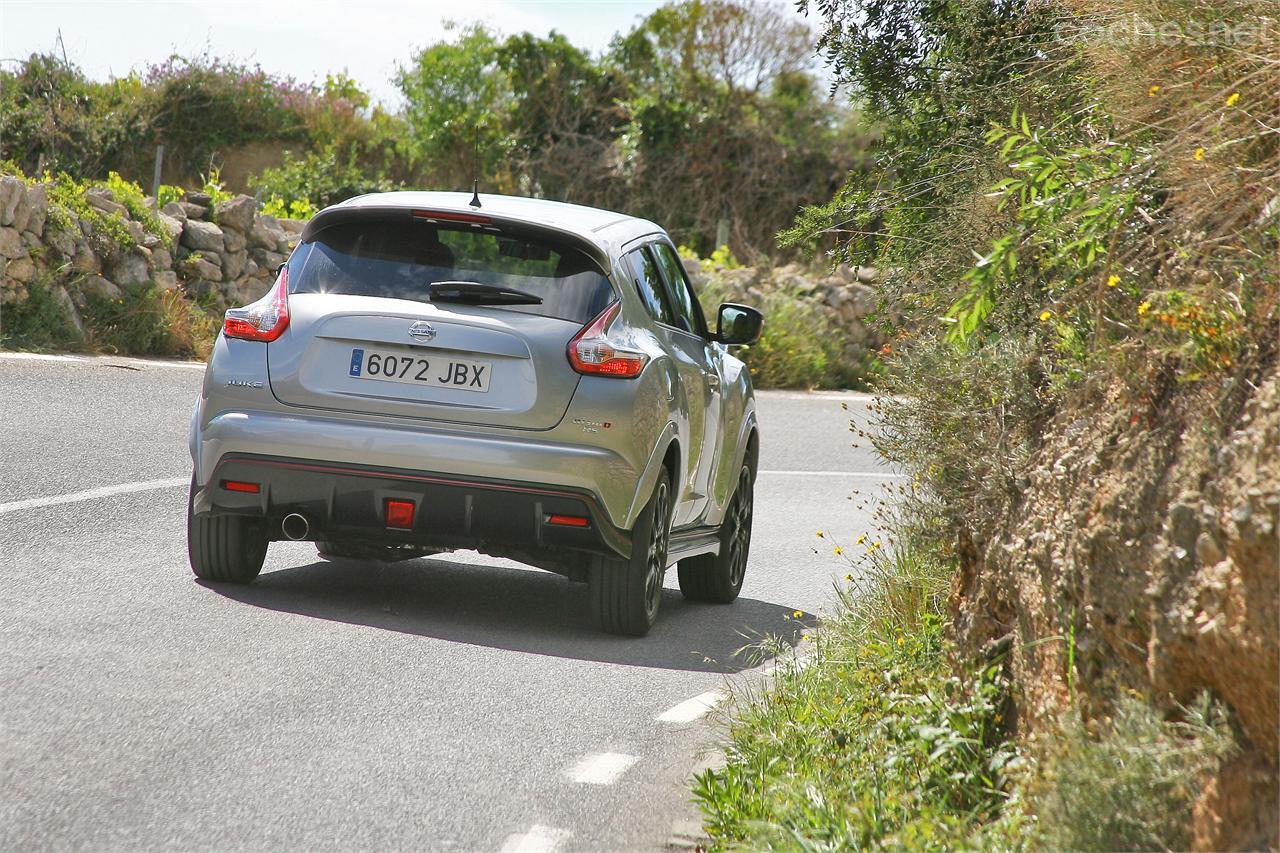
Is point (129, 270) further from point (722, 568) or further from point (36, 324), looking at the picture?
point (722, 568)

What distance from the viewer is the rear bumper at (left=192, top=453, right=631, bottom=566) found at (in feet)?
22.2

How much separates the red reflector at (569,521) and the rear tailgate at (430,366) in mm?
379

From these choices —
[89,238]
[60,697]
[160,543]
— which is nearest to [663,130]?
[89,238]

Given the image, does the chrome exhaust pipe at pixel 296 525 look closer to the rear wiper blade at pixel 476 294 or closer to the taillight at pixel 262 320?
the taillight at pixel 262 320

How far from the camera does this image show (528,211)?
7.36m

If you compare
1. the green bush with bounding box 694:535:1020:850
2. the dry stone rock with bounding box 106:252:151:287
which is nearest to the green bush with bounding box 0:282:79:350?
the dry stone rock with bounding box 106:252:151:287

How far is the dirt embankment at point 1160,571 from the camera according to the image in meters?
3.26

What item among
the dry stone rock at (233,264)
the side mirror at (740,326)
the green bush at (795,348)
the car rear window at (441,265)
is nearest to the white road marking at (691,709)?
the car rear window at (441,265)

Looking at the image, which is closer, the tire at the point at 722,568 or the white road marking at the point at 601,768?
the white road marking at the point at 601,768

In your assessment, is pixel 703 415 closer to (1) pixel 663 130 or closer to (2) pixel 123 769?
(2) pixel 123 769

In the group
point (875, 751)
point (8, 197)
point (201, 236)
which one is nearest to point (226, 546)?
point (875, 751)

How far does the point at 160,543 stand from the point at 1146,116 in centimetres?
564

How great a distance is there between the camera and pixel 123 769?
479 centimetres

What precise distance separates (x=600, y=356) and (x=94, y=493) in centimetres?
Result: 415
